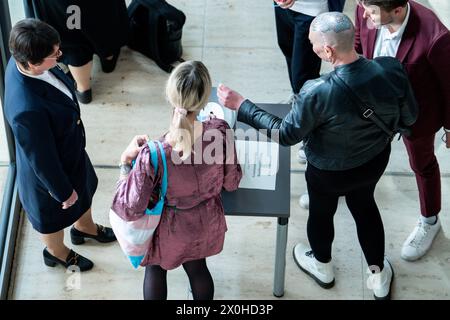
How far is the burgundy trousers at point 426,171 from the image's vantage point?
313 cm

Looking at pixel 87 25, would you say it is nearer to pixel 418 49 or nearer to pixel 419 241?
pixel 418 49

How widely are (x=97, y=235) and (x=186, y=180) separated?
1183 mm

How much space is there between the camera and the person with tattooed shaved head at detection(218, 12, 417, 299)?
2.46m

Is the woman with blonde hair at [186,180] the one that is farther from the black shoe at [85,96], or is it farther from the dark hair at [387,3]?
the black shoe at [85,96]

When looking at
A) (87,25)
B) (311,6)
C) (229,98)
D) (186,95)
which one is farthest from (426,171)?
(87,25)

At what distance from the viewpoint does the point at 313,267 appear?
3352 mm

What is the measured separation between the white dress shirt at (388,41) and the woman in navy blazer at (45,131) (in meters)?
1.29

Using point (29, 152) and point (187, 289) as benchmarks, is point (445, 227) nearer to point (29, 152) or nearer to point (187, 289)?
point (187, 289)

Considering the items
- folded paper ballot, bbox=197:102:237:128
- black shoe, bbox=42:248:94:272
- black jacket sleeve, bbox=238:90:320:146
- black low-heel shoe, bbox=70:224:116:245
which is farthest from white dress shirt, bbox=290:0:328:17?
black shoe, bbox=42:248:94:272

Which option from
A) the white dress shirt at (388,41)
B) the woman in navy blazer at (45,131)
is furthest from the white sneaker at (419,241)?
the woman in navy blazer at (45,131)

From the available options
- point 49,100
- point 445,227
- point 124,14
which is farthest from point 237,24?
point 49,100

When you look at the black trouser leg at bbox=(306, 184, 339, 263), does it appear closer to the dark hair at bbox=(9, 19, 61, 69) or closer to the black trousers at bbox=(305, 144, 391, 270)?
the black trousers at bbox=(305, 144, 391, 270)

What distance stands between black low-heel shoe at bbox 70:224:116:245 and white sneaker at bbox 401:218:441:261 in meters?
1.49

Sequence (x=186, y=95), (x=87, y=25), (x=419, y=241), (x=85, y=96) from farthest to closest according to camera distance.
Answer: (x=85, y=96)
(x=87, y=25)
(x=419, y=241)
(x=186, y=95)
